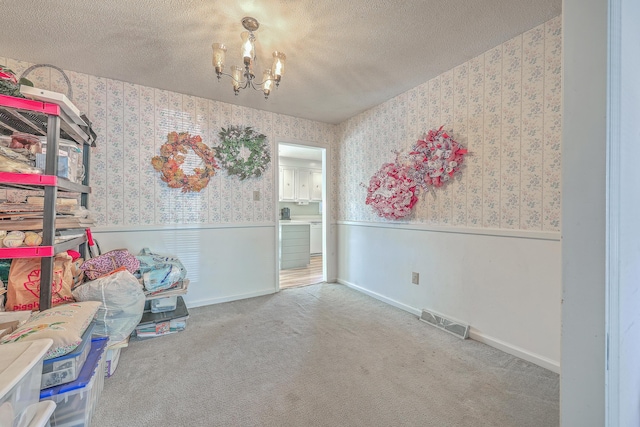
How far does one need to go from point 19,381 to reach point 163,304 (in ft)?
5.72

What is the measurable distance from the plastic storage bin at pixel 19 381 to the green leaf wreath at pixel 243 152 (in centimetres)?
242

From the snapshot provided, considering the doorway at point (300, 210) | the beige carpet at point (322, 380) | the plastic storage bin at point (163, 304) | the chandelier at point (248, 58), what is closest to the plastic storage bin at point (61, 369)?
the beige carpet at point (322, 380)

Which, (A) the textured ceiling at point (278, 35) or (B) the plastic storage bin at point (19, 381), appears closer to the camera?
(B) the plastic storage bin at point (19, 381)

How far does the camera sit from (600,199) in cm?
61

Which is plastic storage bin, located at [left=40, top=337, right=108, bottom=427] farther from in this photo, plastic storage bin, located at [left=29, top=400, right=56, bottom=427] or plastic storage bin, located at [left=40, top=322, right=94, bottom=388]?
plastic storage bin, located at [left=29, top=400, right=56, bottom=427]

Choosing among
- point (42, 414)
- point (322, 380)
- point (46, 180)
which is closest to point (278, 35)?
point (46, 180)

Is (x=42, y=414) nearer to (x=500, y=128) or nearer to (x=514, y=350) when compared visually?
(x=514, y=350)

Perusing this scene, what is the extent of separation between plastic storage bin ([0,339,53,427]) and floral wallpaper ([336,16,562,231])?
258 cm

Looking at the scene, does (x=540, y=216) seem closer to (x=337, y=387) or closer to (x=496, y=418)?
(x=496, y=418)

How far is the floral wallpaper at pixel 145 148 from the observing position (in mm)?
2439

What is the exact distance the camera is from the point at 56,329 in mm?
1132

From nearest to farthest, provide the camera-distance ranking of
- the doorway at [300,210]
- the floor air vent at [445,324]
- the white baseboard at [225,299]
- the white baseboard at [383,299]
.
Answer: the floor air vent at [445,324] → the white baseboard at [383,299] → the white baseboard at [225,299] → the doorway at [300,210]

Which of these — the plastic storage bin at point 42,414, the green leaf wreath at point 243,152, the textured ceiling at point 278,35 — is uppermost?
the textured ceiling at point 278,35

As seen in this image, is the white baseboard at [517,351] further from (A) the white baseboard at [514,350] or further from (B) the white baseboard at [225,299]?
(B) the white baseboard at [225,299]
